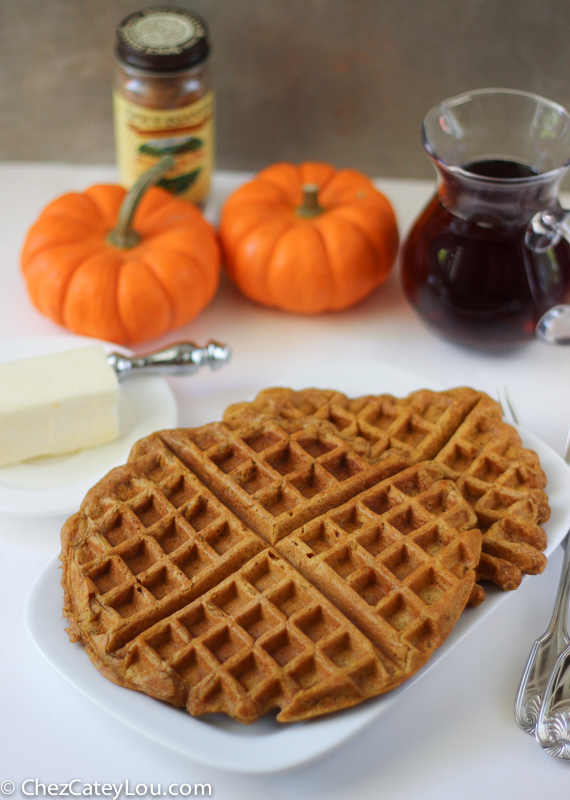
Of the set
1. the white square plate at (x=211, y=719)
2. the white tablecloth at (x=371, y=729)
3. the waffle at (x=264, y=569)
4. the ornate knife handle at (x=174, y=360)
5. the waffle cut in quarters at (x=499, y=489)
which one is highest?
the waffle cut in quarters at (x=499, y=489)

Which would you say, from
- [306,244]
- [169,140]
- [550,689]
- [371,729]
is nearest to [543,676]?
[550,689]

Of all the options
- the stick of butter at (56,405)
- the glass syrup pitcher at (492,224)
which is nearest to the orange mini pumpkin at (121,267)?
the stick of butter at (56,405)

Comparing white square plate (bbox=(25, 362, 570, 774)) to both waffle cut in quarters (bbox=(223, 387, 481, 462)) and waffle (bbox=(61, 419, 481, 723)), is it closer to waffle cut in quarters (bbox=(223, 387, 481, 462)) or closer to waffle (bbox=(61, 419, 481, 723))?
waffle (bbox=(61, 419, 481, 723))

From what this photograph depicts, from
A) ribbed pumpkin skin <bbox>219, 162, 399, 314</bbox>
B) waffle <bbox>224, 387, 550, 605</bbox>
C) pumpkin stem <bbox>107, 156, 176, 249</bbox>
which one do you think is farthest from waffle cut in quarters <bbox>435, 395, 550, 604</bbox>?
pumpkin stem <bbox>107, 156, 176, 249</bbox>

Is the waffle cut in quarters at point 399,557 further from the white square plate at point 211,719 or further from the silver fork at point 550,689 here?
the silver fork at point 550,689

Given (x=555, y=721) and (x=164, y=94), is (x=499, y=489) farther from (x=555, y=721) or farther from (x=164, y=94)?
(x=164, y=94)

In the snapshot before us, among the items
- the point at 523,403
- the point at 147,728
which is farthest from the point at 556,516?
the point at 147,728

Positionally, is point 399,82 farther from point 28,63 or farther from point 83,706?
point 83,706
